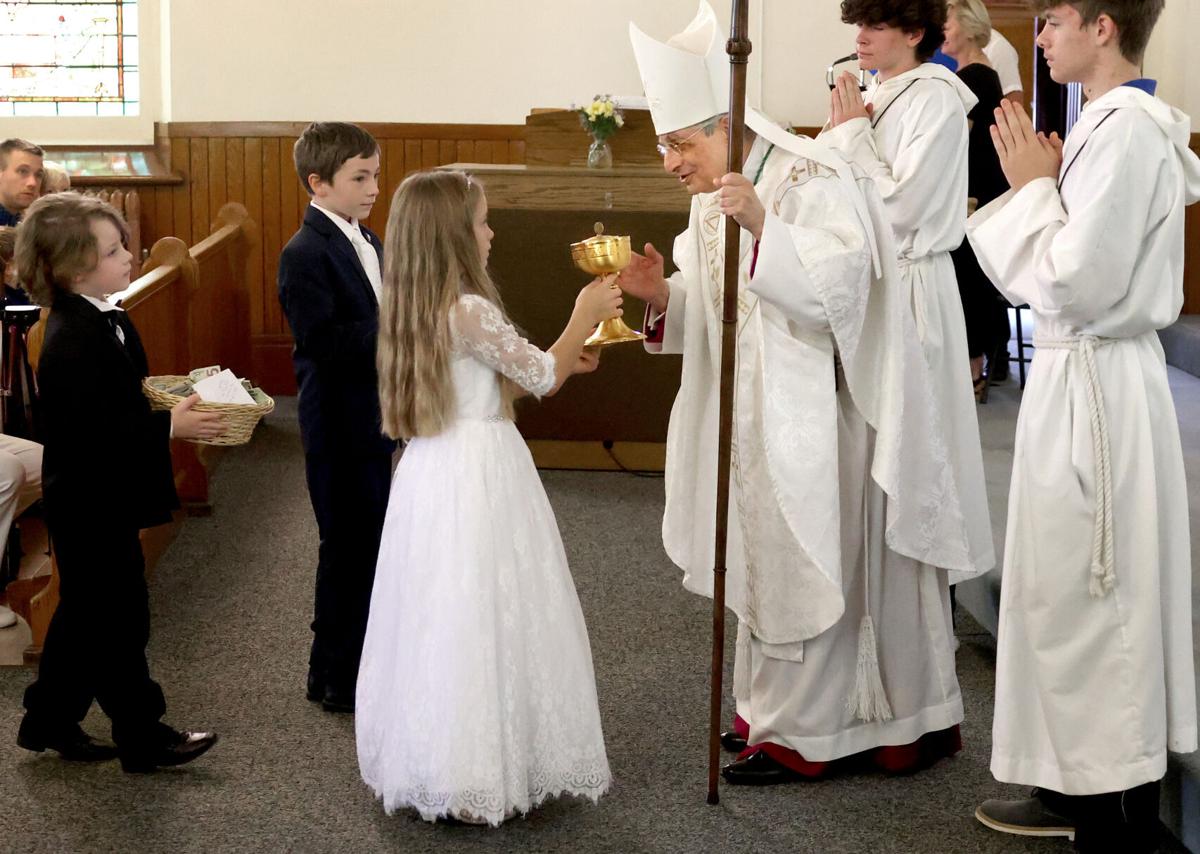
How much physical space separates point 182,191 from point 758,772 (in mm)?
6458

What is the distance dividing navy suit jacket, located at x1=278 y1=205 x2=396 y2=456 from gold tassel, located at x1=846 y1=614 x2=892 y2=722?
4.17ft

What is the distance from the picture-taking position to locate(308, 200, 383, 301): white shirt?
3643 mm

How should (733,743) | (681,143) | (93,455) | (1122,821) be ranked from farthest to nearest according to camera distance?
1. (733,743)
2. (93,455)
3. (681,143)
4. (1122,821)

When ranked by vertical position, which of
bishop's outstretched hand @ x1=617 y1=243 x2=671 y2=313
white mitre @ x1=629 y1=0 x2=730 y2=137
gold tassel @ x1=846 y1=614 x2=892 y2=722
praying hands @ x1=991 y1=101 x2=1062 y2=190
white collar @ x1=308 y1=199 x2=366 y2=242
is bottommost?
gold tassel @ x1=846 y1=614 x2=892 y2=722

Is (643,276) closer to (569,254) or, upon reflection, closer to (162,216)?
(569,254)

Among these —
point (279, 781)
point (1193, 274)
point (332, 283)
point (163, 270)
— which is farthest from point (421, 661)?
point (1193, 274)

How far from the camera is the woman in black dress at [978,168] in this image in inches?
225

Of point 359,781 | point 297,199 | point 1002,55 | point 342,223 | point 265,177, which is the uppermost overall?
point 1002,55

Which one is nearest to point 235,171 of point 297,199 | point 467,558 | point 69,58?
point 297,199

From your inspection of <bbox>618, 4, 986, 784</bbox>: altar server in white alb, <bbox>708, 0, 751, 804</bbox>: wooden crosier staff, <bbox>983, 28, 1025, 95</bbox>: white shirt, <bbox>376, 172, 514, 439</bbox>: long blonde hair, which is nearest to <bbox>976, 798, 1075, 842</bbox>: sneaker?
<bbox>618, 4, 986, 784</bbox>: altar server in white alb

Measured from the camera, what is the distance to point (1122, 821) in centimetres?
284

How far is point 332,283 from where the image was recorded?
141 inches

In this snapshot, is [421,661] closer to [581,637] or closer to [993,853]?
[581,637]

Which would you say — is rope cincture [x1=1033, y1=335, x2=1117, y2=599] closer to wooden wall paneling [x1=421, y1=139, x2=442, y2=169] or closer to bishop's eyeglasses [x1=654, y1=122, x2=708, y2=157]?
bishop's eyeglasses [x1=654, y1=122, x2=708, y2=157]
